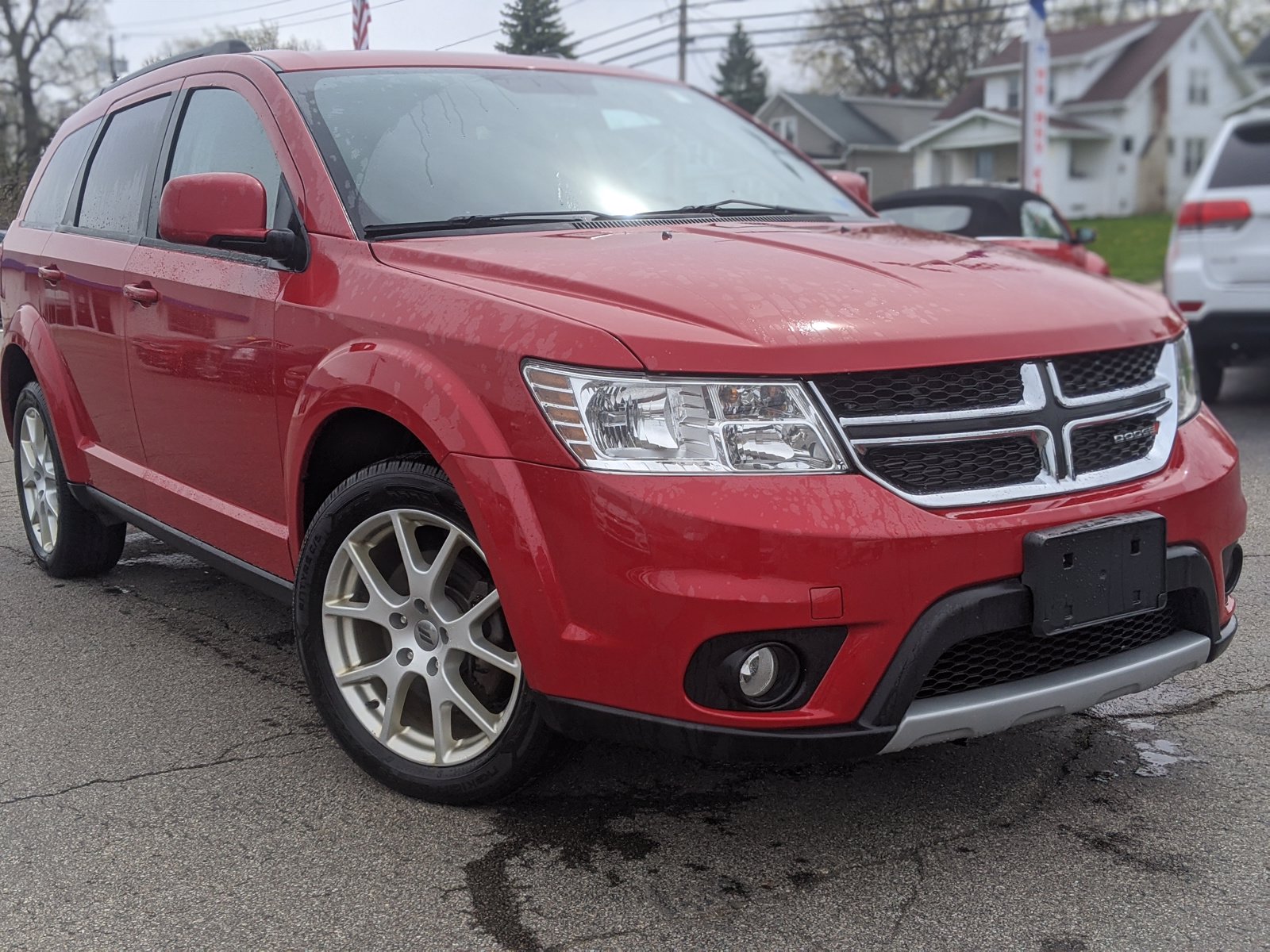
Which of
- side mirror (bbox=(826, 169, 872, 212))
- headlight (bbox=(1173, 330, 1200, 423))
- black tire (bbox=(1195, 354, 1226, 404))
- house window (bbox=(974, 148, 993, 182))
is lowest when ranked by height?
house window (bbox=(974, 148, 993, 182))

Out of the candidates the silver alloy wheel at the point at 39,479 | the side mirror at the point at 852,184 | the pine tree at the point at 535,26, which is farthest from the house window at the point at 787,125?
the silver alloy wheel at the point at 39,479

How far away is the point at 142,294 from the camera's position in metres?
4.06

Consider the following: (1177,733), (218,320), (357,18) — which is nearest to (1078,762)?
(1177,733)

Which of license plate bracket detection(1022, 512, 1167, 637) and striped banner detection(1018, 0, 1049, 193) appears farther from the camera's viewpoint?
striped banner detection(1018, 0, 1049, 193)

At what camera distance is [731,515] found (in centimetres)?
249

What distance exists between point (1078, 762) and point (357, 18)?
4889 mm

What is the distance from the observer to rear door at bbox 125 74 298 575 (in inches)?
139

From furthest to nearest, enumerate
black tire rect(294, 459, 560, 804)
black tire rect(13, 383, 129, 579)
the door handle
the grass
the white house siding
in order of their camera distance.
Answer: the white house siding → the grass → black tire rect(13, 383, 129, 579) → the door handle → black tire rect(294, 459, 560, 804)

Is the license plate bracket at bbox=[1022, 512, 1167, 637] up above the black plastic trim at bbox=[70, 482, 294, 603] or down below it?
above

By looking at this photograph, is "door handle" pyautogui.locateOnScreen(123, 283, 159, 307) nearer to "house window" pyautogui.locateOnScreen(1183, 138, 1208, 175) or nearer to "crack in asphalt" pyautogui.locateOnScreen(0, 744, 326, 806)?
"crack in asphalt" pyautogui.locateOnScreen(0, 744, 326, 806)

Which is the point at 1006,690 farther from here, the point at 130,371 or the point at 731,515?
the point at 130,371

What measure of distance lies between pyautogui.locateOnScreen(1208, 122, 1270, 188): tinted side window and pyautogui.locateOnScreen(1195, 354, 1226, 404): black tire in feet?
3.40

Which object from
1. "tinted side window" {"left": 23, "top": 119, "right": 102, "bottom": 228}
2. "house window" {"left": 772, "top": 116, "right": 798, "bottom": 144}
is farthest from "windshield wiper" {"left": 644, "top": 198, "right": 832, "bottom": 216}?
"house window" {"left": 772, "top": 116, "right": 798, "bottom": 144}

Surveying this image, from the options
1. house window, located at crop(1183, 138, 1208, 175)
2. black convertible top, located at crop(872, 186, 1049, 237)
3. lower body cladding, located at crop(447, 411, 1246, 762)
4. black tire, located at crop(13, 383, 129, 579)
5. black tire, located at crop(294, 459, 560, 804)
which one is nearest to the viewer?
lower body cladding, located at crop(447, 411, 1246, 762)
